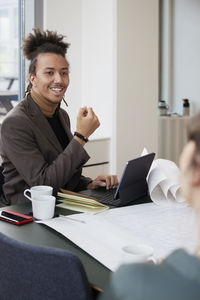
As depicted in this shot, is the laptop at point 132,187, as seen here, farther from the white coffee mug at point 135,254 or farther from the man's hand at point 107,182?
the white coffee mug at point 135,254

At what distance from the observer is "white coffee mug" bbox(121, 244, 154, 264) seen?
1012mm

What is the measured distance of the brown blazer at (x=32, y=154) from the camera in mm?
1925

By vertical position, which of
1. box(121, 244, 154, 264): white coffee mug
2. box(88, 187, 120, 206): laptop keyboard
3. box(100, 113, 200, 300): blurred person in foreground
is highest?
box(100, 113, 200, 300): blurred person in foreground

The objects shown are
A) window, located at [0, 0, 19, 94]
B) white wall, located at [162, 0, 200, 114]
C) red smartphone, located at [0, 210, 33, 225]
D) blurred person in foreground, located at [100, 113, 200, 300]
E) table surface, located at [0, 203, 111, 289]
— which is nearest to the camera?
blurred person in foreground, located at [100, 113, 200, 300]

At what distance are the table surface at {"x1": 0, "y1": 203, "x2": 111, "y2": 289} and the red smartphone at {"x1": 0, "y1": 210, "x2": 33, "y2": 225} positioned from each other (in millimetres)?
16

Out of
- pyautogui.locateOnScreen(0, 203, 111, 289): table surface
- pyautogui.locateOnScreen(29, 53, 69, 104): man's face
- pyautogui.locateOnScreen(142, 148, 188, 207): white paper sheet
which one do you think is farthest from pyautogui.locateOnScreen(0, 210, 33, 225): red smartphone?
pyautogui.locateOnScreen(29, 53, 69, 104): man's face

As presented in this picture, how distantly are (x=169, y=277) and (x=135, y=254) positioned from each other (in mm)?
390

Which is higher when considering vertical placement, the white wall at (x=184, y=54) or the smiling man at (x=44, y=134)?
the white wall at (x=184, y=54)

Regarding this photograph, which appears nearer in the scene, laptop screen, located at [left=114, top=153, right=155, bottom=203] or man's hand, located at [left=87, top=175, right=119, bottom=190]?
laptop screen, located at [left=114, top=153, right=155, bottom=203]

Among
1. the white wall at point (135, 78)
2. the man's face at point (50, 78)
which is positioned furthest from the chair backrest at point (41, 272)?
the white wall at point (135, 78)

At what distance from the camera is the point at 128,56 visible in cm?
364

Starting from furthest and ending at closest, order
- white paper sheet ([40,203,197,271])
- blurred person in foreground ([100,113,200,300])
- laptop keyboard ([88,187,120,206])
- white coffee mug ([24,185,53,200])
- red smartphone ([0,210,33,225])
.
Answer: laptop keyboard ([88,187,120,206])
white coffee mug ([24,185,53,200])
red smartphone ([0,210,33,225])
white paper sheet ([40,203,197,271])
blurred person in foreground ([100,113,200,300])

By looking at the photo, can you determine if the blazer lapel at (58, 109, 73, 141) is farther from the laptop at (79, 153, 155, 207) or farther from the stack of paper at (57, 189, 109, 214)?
the stack of paper at (57, 189, 109, 214)

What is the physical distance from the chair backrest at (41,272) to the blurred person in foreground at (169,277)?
27 centimetres
